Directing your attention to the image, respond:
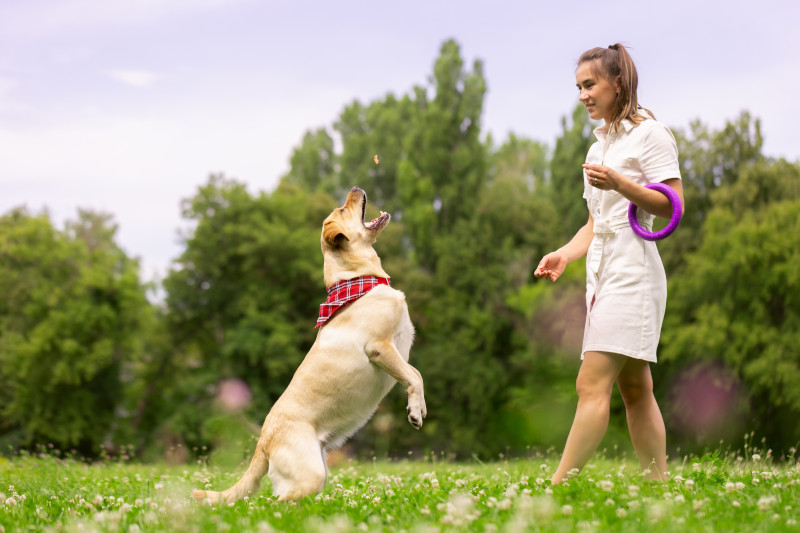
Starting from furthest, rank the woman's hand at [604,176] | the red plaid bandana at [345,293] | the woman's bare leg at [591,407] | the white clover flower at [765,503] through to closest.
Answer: the red plaid bandana at [345,293]
the woman's bare leg at [591,407]
the woman's hand at [604,176]
the white clover flower at [765,503]

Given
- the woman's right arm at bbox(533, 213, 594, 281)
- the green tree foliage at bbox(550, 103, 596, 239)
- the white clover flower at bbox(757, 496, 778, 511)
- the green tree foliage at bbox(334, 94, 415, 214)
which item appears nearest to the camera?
the white clover flower at bbox(757, 496, 778, 511)

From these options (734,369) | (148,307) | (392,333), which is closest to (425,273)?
(148,307)

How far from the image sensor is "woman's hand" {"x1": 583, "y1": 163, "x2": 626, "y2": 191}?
424 centimetres

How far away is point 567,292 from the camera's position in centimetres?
3450

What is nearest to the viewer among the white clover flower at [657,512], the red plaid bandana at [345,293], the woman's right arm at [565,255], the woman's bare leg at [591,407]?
the white clover flower at [657,512]

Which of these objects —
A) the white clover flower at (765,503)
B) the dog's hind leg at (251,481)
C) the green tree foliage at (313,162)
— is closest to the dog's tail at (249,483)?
the dog's hind leg at (251,481)

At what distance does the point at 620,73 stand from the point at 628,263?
121 cm

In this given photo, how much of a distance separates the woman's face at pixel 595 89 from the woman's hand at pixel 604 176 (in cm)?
68

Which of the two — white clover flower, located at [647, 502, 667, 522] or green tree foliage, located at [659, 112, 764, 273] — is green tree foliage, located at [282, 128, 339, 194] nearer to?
green tree foliage, located at [659, 112, 764, 273]

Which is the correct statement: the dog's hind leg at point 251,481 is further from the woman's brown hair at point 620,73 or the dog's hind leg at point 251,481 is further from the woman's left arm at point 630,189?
the woman's brown hair at point 620,73

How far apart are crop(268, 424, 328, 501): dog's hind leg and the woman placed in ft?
4.78

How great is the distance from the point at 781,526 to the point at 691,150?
107 ft

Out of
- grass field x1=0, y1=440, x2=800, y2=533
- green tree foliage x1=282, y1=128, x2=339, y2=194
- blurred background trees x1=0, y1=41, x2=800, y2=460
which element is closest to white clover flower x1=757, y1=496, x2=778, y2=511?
grass field x1=0, y1=440, x2=800, y2=533

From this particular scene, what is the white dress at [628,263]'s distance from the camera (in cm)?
450
